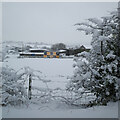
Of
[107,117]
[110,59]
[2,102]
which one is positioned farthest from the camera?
[110,59]

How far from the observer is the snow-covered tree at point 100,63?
2.67m

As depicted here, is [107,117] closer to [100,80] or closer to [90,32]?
[100,80]

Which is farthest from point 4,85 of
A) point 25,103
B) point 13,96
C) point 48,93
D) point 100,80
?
point 100,80

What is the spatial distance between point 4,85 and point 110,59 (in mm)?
2218

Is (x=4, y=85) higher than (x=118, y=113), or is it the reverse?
(x=4, y=85)

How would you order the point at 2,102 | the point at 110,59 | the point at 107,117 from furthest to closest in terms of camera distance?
the point at 110,59 < the point at 2,102 < the point at 107,117

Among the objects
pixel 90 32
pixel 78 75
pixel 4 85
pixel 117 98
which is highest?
pixel 90 32

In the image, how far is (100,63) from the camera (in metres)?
2.82

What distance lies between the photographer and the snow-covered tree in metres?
2.67

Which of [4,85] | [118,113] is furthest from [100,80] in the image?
[4,85]

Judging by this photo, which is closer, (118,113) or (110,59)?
(118,113)

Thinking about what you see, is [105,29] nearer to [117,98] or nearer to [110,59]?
[110,59]

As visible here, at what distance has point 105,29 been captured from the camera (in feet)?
9.13

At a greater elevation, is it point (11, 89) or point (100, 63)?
point (100, 63)
